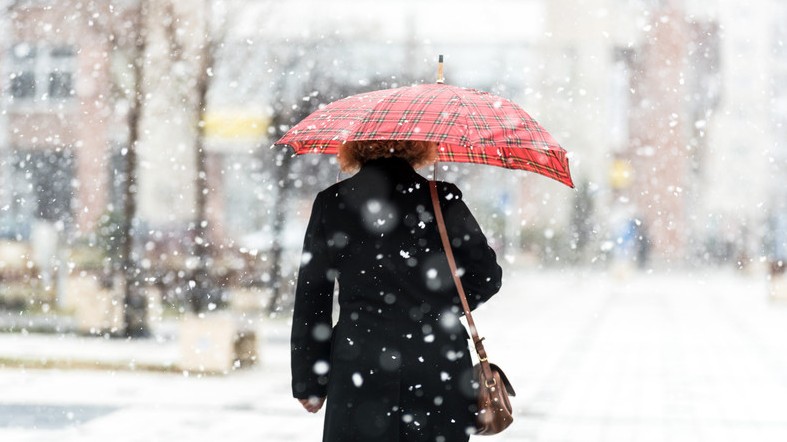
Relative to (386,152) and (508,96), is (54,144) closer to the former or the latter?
(508,96)

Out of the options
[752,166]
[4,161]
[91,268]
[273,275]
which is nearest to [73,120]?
[4,161]

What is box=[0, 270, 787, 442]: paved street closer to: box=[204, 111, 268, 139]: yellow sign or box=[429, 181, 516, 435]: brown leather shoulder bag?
box=[204, 111, 268, 139]: yellow sign

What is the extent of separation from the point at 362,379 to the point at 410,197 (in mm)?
561

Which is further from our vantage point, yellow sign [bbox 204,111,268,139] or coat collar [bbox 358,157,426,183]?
yellow sign [bbox 204,111,268,139]

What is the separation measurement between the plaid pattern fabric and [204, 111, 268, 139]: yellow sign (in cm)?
1071

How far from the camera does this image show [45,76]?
2980 centimetres

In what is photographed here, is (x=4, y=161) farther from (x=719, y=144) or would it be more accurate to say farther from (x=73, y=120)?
(x=719, y=144)

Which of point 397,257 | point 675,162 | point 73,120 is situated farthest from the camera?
point 675,162

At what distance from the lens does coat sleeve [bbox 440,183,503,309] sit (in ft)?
11.0

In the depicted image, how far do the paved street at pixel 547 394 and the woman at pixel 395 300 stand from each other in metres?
4.21

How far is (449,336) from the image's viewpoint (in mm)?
3330

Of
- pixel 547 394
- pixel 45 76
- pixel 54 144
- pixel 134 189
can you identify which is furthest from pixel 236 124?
pixel 54 144

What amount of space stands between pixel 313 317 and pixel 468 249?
20.8 inches

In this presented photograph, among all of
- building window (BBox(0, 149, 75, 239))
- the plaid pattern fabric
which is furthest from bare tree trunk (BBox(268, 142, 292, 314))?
the plaid pattern fabric
